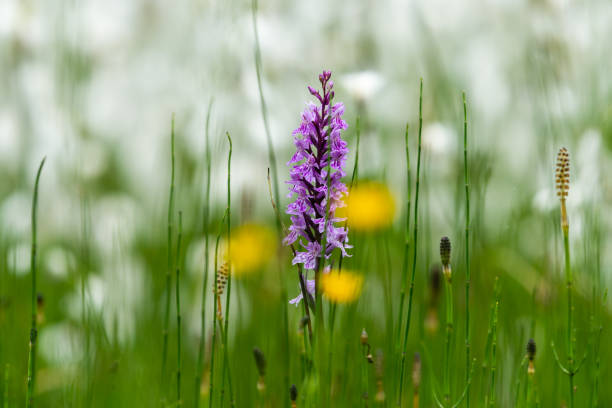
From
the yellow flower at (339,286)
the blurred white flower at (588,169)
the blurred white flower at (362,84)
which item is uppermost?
the blurred white flower at (362,84)

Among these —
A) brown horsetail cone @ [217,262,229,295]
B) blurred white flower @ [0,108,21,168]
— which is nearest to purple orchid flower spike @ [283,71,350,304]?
brown horsetail cone @ [217,262,229,295]

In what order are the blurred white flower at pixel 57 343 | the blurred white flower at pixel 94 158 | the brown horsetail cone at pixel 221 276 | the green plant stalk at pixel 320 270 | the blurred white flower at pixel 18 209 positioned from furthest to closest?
1. the blurred white flower at pixel 94 158
2. the blurred white flower at pixel 18 209
3. the blurred white flower at pixel 57 343
4. the brown horsetail cone at pixel 221 276
5. the green plant stalk at pixel 320 270

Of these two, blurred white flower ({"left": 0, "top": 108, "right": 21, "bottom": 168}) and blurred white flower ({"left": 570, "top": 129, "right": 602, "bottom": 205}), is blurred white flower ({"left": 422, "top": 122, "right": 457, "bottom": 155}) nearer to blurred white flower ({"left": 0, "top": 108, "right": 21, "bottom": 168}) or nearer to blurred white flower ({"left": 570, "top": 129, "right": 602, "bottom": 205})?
blurred white flower ({"left": 570, "top": 129, "right": 602, "bottom": 205})

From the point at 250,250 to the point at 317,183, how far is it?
625mm

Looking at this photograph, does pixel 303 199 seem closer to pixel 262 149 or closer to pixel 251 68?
pixel 262 149

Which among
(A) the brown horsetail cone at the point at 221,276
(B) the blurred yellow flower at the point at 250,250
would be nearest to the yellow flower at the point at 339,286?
(A) the brown horsetail cone at the point at 221,276

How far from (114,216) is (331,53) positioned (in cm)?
90

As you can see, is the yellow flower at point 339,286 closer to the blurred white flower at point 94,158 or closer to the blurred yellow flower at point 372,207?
the blurred yellow flower at point 372,207

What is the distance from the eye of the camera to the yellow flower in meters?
0.82

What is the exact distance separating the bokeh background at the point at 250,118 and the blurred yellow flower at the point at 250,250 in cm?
7

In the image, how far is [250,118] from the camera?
7.41 feet

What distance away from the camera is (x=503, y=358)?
4.12 feet

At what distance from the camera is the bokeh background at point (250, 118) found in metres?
1.74

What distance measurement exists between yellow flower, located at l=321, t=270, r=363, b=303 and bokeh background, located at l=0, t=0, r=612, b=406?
46 cm
